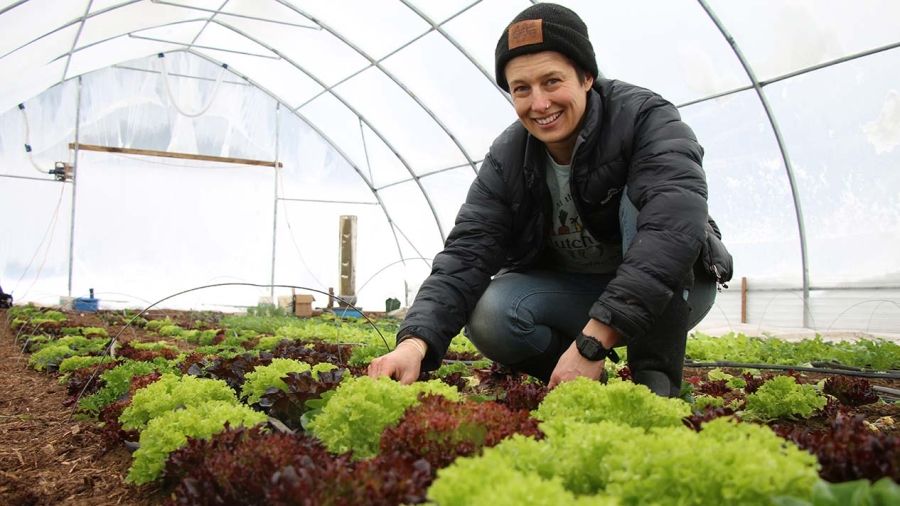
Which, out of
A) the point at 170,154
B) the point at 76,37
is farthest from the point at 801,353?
the point at 170,154

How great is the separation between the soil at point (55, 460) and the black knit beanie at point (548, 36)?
2507 mm

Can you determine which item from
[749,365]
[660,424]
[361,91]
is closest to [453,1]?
[361,91]

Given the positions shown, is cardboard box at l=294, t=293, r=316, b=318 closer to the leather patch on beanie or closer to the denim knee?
the denim knee

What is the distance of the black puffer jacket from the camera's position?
2916mm

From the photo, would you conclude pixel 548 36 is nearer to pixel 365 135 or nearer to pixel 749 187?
pixel 749 187

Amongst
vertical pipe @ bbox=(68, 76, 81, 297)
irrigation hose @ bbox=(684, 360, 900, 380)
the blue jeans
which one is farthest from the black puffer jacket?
vertical pipe @ bbox=(68, 76, 81, 297)

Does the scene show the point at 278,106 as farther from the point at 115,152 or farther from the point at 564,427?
the point at 564,427

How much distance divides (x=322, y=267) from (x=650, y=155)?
1651 centimetres

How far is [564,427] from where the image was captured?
204 centimetres

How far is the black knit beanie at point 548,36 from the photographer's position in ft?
10.7

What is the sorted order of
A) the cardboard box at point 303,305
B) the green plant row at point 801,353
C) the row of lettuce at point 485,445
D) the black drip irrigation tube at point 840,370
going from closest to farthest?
the row of lettuce at point 485,445 → the black drip irrigation tube at point 840,370 → the green plant row at point 801,353 → the cardboard box at point 303,305

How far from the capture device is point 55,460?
3.52 m

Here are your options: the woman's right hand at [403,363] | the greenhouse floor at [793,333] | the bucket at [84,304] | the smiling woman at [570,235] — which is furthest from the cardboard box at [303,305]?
the woman's right hand at [403,363]

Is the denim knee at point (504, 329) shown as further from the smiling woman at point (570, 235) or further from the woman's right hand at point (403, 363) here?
the woman's right hand at point (403, 363)
